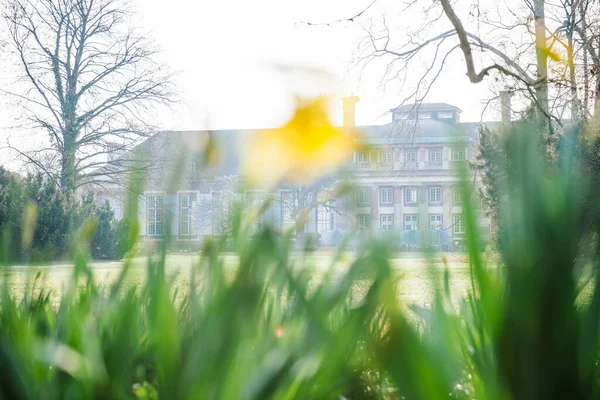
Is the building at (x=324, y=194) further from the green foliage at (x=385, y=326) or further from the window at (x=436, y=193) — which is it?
the window at (x=436, y=193)

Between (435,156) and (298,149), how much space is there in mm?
45325

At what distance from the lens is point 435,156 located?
45344 millimetres

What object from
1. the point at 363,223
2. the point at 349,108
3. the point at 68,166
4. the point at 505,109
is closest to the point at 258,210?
the point at 363,223

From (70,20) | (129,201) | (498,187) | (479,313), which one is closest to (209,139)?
(129,201)

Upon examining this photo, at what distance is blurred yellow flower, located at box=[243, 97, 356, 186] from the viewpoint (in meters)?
0.48

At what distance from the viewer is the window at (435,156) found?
148ft

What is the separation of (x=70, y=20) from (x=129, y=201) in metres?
19.5

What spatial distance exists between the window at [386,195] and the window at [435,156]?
3392mm

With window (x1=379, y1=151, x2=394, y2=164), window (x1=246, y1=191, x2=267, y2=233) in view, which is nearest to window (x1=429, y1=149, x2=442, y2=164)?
window (x1=379, y1=151, x2=394, y2=164)

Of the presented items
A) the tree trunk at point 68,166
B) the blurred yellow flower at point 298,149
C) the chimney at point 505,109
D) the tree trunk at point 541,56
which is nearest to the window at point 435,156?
Answer: the tree trunk at point 68,166

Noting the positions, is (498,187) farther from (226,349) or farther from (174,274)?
(174,274)

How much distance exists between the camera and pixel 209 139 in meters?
0.48

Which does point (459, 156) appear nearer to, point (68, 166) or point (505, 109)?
point (505, 109)

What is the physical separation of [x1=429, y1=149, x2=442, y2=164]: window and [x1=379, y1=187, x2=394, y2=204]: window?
3392 millimetres
